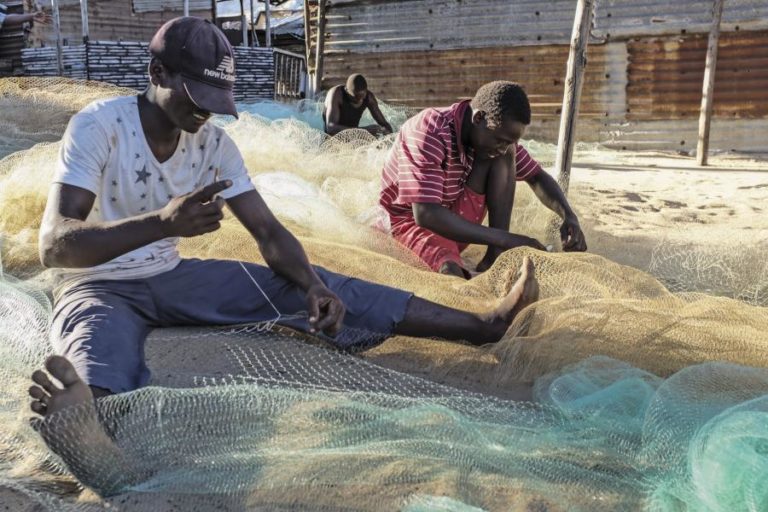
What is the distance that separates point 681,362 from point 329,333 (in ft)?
4.05

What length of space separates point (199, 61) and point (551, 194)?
96.4 inches

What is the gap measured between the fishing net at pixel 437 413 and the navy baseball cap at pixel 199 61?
35.0 inches

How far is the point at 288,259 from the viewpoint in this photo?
2.94 metres

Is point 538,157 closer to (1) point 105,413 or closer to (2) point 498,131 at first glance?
(2) point 498,131

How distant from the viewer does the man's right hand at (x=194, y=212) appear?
219 cm

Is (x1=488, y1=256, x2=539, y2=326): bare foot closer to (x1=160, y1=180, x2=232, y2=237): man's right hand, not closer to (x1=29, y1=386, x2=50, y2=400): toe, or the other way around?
(x1=160, y1=180, x2=232, y2=237): man's right hand

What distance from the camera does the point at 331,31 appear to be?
13.6 m

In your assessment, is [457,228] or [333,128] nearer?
[457,228]

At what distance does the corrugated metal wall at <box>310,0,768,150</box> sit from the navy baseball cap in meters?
9.40

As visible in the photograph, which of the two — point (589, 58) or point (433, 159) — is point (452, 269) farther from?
point (589, 58)

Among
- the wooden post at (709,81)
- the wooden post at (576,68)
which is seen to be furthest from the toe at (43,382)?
the wooden post at (709,81)

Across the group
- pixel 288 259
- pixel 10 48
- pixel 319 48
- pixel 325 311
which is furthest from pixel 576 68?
pixel 10 48

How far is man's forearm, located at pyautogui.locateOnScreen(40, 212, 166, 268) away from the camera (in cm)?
229

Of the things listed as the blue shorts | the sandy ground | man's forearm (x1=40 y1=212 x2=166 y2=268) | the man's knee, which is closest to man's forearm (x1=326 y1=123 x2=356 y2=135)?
the sandy ground
